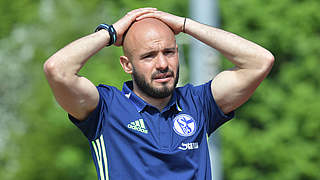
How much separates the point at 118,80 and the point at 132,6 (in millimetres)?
1271

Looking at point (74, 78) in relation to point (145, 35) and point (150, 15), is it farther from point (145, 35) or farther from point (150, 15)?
point (150, 15)

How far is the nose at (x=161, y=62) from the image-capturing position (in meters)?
3.52

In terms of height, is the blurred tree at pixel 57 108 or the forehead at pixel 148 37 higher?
the forehead at pixel 148 37

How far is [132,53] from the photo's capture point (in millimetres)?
3650

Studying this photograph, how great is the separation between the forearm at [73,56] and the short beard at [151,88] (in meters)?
0.28

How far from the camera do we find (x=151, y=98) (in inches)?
145

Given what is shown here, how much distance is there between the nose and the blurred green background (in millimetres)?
6038

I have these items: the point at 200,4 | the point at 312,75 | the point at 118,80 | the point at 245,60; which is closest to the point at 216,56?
the point at 200,4

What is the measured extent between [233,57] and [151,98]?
0.58 meters

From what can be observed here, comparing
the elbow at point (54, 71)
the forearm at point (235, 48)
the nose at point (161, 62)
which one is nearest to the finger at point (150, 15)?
the forearm at point (235, 48)

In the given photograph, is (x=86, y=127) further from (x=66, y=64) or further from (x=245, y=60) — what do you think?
(x=245, y=60)

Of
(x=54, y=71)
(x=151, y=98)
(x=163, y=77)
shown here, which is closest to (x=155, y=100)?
(x=151, y=98)

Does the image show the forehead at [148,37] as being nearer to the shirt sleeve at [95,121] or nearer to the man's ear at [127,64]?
the man's ear at [127,64]

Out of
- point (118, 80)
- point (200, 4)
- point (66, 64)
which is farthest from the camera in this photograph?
point (118, 80)
